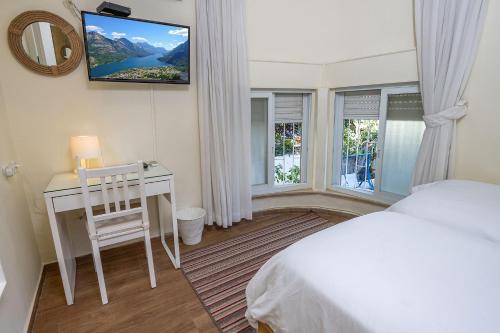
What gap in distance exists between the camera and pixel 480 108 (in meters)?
2.14

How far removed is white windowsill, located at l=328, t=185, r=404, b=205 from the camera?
2878mm

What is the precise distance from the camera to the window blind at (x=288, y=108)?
3.26 metres

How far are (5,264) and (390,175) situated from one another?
3356 mm

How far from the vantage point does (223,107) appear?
2.73 meters

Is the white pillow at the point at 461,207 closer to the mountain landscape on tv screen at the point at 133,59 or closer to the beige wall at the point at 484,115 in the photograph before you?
the beige wall at the point at 484,115

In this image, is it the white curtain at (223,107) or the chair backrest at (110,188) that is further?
the white curtain at (223,107)

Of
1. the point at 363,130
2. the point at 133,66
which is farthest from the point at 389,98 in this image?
the point at 133,66

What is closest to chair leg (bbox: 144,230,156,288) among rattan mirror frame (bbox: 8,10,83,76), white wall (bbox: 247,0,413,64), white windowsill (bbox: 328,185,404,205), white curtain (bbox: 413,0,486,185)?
rattan mirror frame (bbox: 8,10,83,76)

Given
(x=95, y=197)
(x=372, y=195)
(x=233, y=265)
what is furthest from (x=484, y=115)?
(x=95, y=197)


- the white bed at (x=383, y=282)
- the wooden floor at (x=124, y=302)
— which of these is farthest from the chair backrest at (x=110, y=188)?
the white bed at (x=383, y=282)

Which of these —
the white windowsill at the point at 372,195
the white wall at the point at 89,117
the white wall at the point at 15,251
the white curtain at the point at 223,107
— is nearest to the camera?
the white wall at the point at 15,251

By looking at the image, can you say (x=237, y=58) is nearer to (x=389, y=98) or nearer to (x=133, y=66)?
(x=133, y=66)

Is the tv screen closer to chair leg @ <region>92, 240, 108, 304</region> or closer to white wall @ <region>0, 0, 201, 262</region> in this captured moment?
white wall @ <region>0, 0, 201, 262</region>

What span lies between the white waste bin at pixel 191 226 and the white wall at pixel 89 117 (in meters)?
0.19
